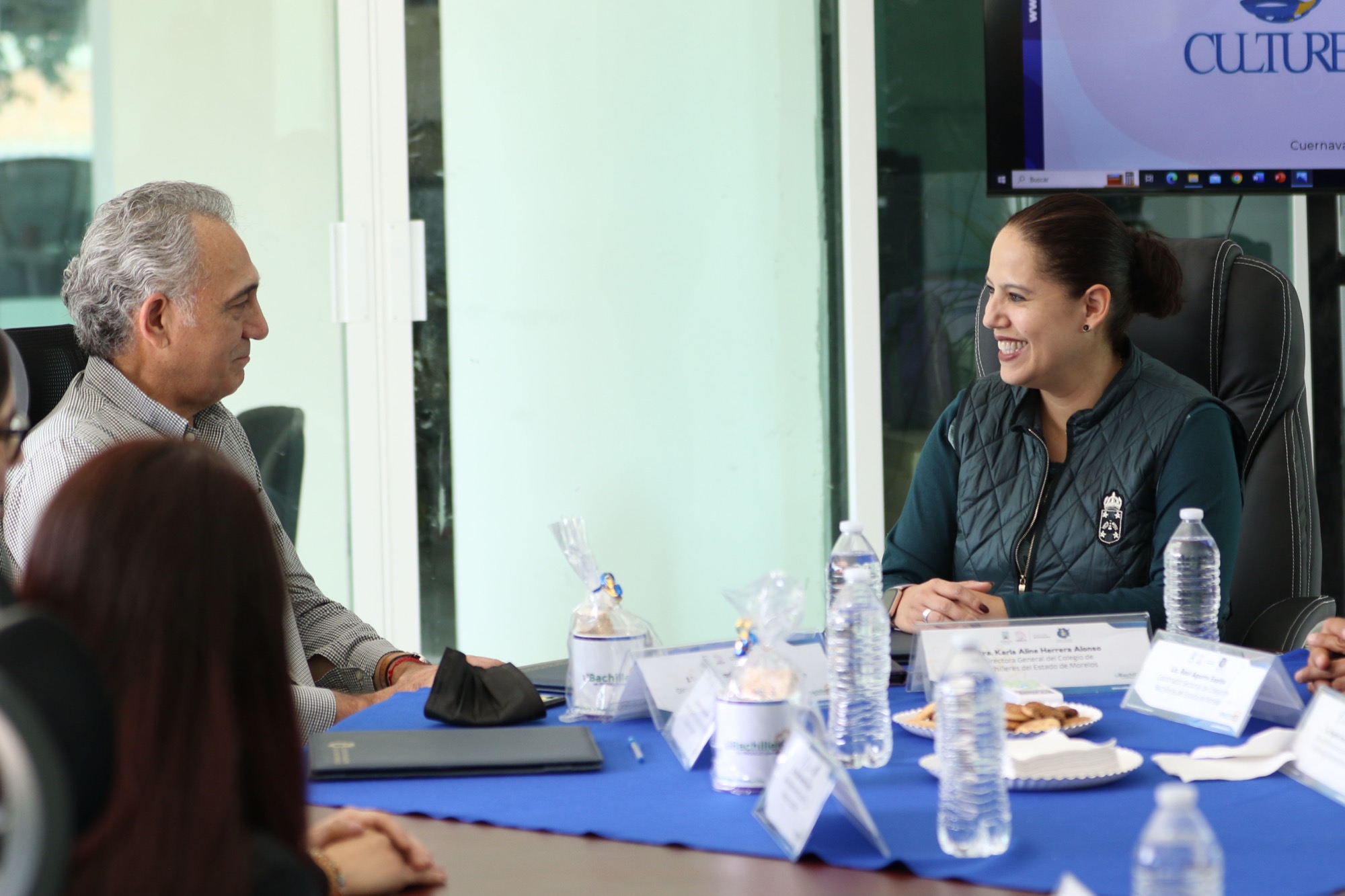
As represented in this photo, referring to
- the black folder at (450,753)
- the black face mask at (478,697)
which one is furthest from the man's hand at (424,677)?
the black folder at (450,753)

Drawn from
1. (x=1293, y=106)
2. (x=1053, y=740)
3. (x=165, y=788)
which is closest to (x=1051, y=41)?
(x=1293, y=106)

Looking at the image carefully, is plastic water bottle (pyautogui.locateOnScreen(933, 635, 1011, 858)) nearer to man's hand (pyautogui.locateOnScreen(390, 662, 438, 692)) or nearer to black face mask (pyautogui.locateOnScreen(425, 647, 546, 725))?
black face mask (pyautogui.locateOnScreen(425, 647, 546, 725))

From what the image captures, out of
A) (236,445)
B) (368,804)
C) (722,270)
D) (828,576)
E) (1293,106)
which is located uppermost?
(1293,106)

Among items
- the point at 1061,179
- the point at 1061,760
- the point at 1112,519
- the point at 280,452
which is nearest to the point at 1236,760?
the point at 1061,760

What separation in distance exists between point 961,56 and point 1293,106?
0.97 metres

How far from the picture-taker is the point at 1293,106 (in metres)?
3.02

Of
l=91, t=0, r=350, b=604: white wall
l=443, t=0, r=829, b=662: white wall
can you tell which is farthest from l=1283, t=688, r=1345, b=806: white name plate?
l=91, t=0, r=350, b=604: white wall

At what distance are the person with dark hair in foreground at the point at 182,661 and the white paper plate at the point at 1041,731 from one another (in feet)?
2.59

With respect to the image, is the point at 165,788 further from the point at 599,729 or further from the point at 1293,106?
the point at 1293,106

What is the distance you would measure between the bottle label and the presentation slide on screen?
2.18 m

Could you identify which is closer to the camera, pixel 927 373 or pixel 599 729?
pixel 599 729

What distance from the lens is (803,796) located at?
1.10 metres

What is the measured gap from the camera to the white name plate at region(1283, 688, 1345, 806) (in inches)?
48.5

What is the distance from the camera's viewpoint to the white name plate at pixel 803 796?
3.54ft
